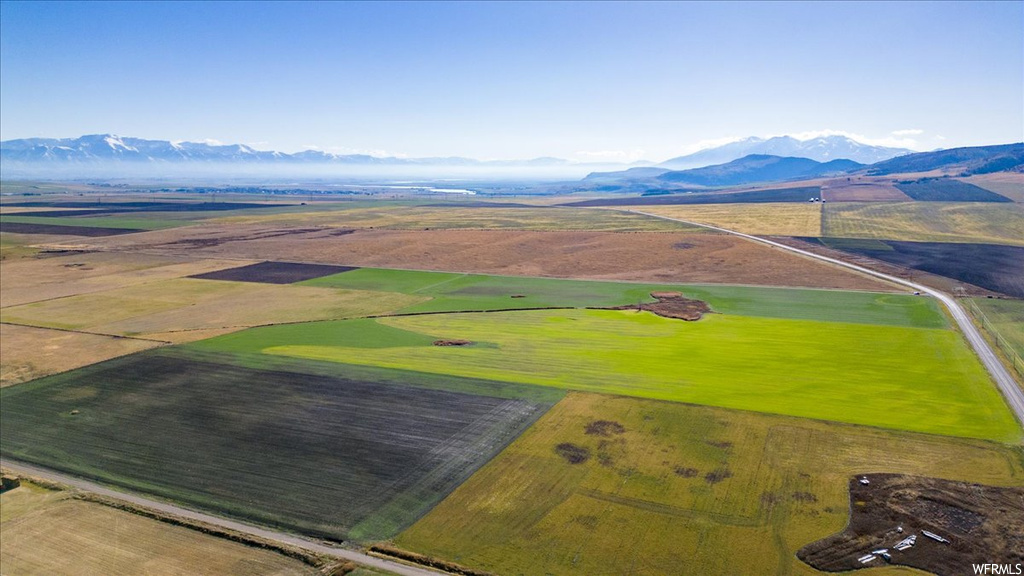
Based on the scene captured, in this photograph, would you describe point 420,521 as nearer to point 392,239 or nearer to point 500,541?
point 500,541

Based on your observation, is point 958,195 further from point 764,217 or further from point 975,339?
point 975,339

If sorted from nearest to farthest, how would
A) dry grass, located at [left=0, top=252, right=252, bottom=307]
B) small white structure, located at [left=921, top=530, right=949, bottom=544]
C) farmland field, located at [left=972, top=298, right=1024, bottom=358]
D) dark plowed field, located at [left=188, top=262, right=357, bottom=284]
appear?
small white structure, located at [left=921, top=530, right=949, bottom=544] < farmland field, located at [left=972, top=298, right=1024, bottom=358] < dry grass, located at [left=0, top=252, right=252, bottom=307] < dark plowed field, located at [left=188, top=262, right=357, bottom=284]

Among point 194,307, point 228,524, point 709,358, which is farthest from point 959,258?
point 194,307

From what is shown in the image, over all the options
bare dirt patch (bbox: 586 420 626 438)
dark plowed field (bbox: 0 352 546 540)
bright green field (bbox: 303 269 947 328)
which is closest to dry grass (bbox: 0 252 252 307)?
bright green field (bbox: 303 269 947 328)

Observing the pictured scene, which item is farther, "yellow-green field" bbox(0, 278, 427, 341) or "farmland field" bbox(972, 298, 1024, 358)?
"yellow-green field" bbox(0, 278, 427, 341)

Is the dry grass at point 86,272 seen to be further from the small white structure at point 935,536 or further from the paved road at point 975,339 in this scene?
the paved road at point 975,339

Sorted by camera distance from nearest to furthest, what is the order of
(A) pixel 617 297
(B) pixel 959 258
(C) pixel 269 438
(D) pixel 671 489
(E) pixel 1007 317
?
(D) pixel 671 489
(C) pixel 269 438
(E) pixel 1007 317
(A) pixel 617 297
(B) pixel 959 258

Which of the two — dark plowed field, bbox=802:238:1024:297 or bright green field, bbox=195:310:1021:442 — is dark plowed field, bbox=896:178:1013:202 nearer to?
dark plowed field, bbox=802:238:1024:297
